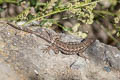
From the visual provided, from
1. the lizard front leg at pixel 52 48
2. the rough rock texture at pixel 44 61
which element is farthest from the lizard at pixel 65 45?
the rough rock texture at pixel 44 61

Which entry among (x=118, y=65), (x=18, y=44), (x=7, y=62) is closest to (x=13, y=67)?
(x=7, y=62)

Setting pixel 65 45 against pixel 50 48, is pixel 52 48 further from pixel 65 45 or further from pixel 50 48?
pixel 65 45

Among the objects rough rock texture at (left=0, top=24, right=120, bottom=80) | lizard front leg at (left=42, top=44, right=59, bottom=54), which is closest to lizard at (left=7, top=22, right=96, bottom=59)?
lizard front leg at (left=42, top=44, right=59, bottom=54)

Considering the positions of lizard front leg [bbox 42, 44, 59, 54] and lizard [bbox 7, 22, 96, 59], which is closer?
lizard front leg [bbox 42, 44, 59, 54]

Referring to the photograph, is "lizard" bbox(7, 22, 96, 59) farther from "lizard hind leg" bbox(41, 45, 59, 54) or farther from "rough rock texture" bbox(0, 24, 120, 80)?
"rough rock texture" bbox(0, 24, 120, 80)

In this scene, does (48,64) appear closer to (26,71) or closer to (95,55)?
(26,71)

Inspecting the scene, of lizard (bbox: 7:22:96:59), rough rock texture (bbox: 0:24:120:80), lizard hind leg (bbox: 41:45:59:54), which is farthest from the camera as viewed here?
lizard (bbox: 7:22:96:59)

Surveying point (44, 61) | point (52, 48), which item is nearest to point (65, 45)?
point (52, 48)

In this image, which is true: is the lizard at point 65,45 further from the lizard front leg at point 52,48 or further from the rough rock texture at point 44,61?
the rough rock texture at point 44,61
